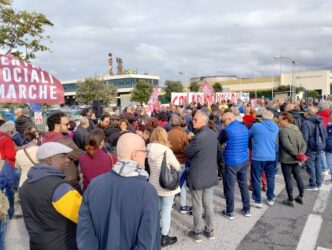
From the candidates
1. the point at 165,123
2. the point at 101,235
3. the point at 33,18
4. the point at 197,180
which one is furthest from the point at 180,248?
the point at 33,18

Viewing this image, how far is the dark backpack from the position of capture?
6.71 m

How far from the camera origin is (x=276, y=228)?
4.91m

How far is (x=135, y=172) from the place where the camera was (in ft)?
6.91

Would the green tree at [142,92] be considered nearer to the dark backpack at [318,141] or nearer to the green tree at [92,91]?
the green tree at [92,91]

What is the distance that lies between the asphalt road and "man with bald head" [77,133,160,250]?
243 cm

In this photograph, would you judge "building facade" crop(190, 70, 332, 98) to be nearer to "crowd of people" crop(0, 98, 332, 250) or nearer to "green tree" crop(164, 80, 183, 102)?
"green tree" crop(164, 80, 183, 102)

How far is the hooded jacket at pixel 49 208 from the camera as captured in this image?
231 cm

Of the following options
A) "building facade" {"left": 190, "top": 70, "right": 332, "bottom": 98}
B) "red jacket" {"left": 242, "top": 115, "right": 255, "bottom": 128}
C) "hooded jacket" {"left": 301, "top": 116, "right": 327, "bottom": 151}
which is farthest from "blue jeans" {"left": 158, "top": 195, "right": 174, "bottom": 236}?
"building facade" {"left": 190, "top": 70, "right": 332, "bottom": 98}

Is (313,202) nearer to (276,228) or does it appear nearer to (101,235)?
(276,228)

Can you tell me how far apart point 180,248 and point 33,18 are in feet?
33.6

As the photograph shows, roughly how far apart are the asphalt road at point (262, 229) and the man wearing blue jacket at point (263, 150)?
19.0 inches

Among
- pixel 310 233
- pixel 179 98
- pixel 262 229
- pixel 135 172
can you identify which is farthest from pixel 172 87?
pixel 135 172

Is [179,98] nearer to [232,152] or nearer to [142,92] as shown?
[232,152]

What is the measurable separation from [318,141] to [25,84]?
599cm
